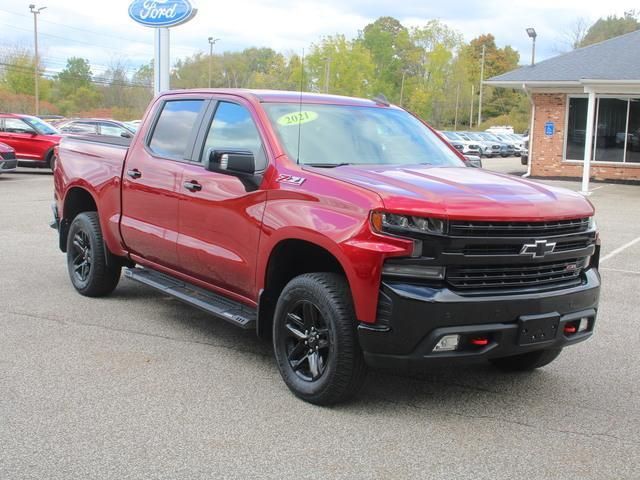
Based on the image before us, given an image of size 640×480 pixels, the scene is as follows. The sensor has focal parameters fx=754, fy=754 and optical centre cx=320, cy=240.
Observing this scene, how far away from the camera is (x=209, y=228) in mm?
5270

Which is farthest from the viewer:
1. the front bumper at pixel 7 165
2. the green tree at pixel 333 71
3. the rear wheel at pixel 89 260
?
the front bumper at pixel 7 165

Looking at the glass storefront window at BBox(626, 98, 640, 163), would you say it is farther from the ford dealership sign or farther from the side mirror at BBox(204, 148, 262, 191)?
the side mirror at BBox(204, 148, 262, 191)

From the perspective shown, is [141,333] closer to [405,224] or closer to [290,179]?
[290,179]

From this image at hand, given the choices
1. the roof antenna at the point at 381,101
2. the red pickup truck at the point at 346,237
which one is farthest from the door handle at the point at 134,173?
the roof antenna at the point at 381,101

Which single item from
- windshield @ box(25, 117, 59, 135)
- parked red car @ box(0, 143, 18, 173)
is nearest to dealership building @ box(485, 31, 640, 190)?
windshield @ box(25, 117, 59, 135)

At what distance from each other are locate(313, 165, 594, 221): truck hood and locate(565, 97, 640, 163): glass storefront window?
788 inches

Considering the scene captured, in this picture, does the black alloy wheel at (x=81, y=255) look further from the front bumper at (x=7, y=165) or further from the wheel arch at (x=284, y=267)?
the front bumper at (x=7, y=165)

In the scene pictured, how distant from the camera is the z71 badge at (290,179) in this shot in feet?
15.0

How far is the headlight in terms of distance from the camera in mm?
3973

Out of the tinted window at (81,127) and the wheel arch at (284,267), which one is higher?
the tinted window at (81,127)

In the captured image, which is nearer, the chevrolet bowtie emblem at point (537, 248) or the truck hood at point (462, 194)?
the truck hood at point (462, 194)

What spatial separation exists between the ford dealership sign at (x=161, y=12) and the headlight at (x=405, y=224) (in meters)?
17.6

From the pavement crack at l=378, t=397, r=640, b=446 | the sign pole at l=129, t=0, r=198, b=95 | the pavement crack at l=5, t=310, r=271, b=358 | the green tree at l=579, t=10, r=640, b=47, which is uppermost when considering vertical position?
the green tree at l=579, t=10, r=640, b=47

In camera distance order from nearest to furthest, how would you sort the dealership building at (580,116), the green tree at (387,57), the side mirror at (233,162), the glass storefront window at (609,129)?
the side mirror at (233,162), the dealership building at (580,116), the glass storefront window at (609,129), the green tree at (387,57)
